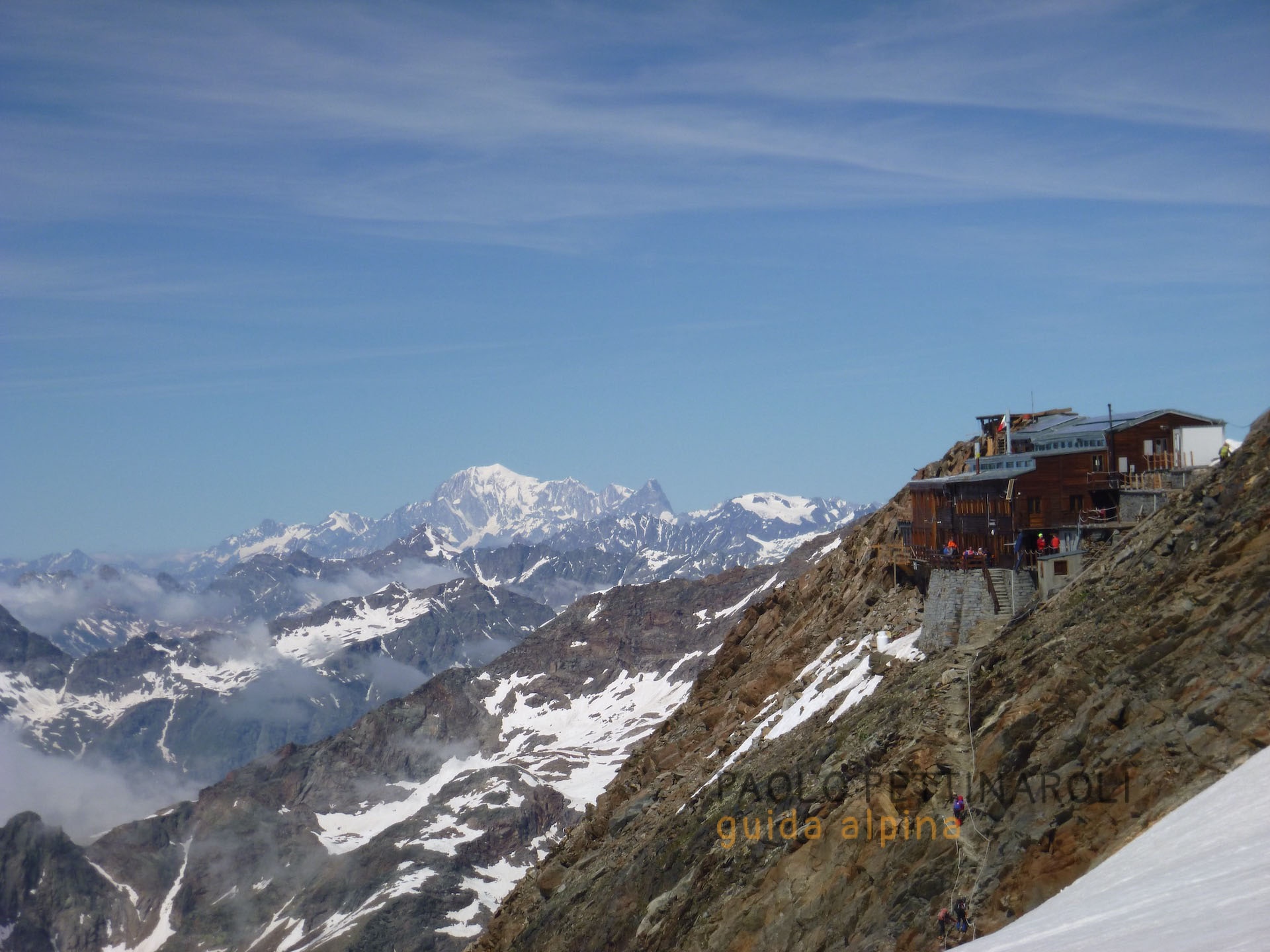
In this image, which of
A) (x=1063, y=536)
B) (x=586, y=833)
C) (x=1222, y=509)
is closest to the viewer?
(x=1222, y=509)

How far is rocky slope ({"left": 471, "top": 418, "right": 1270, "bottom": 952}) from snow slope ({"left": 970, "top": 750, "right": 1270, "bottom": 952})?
1585 millimetres

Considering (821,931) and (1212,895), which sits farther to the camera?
(821,931)

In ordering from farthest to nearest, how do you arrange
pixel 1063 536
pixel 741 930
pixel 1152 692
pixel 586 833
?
pixel 586 833 → pixel 1063 536 → pixel 741 930 → pixel 1152 692

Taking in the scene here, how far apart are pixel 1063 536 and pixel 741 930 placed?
73.7ft

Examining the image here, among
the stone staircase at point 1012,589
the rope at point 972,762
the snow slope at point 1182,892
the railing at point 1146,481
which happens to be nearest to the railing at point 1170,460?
the railing at point 1146,481

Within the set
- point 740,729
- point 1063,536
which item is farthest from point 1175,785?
point 740,729

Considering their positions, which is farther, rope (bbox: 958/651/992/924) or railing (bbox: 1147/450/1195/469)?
railing (bbox: 1147/450/1195/469)

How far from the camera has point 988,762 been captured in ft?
112

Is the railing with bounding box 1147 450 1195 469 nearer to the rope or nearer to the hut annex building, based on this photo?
the hut annex building

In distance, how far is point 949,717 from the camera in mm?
38031

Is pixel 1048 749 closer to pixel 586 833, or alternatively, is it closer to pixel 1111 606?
pixel 1111 606

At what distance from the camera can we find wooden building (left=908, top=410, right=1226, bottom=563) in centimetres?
5012

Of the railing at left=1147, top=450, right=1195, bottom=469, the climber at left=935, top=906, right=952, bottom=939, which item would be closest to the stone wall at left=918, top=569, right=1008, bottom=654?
the railing at left=1147, top=450, right=1195, bottom=469

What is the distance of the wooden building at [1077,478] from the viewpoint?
50.1m
